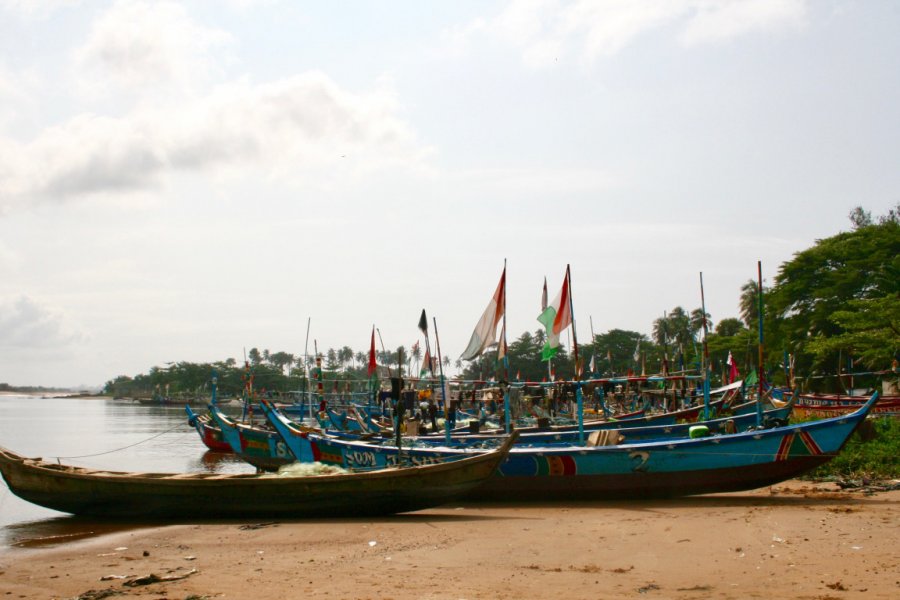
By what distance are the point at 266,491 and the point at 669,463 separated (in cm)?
713

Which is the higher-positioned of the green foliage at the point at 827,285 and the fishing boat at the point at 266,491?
the green foliage at the point at 827,285

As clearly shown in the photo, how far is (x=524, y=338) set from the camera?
327 feet

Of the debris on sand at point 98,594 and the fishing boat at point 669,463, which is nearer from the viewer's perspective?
the debris on sand at point 98,594

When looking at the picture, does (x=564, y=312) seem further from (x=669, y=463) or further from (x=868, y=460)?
(x=868, y=460)

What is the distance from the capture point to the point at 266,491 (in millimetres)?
13820

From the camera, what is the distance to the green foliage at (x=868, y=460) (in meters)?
16.5

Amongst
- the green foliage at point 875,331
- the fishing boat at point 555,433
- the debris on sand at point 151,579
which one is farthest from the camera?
the green foliage at point 875,331

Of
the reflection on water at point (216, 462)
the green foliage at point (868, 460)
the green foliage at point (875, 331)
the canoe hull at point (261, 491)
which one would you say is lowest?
the reflection on water at point (216, 462)

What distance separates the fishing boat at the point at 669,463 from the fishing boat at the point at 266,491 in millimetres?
722

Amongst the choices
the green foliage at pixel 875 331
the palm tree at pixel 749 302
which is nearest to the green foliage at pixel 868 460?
the green foliage at pixel 875 331

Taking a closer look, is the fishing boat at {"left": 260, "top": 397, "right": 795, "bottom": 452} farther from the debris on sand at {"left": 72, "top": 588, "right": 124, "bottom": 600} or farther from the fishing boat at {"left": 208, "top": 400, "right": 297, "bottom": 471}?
the debris on sand at {"left": 72, "top": 588, "right": 124, "bottom": 600}

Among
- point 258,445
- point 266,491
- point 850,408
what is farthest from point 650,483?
point 258,445

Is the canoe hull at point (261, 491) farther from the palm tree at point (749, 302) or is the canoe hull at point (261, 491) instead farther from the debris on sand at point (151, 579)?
the palm tree at point (749, 302)

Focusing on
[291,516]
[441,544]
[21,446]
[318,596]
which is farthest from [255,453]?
[21,446]
